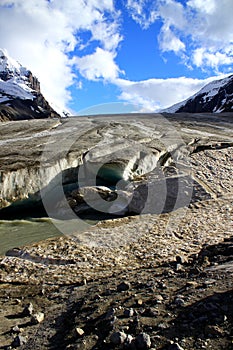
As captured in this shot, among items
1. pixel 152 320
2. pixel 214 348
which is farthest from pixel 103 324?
pixel 214 348

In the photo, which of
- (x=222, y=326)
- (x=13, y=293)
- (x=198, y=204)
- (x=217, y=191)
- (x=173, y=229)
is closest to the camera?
(x=222, y=326)

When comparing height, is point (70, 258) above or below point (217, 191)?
below

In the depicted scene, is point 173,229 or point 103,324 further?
point 173,229

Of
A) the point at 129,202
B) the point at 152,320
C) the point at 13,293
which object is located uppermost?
the point at 129,202

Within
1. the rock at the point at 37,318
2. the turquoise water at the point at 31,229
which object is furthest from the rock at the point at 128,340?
the turquoise water at the point at 31,229

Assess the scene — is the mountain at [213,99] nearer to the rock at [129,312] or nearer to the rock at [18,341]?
the rock at [129,312]

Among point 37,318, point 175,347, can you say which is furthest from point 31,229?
point 175,347

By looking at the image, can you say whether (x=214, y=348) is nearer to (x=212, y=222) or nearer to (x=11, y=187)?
(x=212, y=222)

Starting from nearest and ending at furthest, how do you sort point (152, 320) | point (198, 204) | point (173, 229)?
point (152, 320), point (173, 229), point (198, 204)

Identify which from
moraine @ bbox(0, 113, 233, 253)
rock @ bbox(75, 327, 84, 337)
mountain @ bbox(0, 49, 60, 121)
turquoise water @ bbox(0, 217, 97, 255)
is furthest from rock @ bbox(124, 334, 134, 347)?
mountain @ bbox(0, 49, 60, 121)
